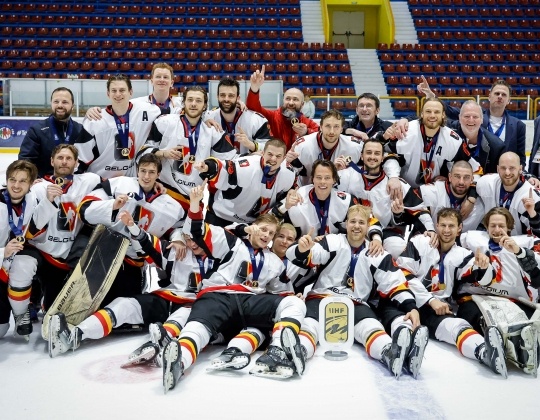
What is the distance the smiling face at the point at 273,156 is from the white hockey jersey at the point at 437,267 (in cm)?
103

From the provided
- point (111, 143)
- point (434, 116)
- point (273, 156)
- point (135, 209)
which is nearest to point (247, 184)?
point (273, 156)

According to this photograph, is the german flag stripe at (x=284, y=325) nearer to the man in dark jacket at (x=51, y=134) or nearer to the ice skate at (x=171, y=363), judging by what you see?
the ice skate at (x=171, y=363)

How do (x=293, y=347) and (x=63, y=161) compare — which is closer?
(x=293, y=347)

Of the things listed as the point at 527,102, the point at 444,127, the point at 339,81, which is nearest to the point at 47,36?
the point at 339,81

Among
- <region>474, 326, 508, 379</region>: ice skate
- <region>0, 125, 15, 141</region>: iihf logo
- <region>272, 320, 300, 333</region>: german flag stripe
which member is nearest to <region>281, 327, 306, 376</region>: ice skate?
<region>272, 320, 300, 333</region>: german flag stripe

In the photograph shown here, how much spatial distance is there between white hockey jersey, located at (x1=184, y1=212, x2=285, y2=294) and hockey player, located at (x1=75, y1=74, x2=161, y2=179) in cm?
103

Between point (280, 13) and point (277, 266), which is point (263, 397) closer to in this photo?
point (277, 266)

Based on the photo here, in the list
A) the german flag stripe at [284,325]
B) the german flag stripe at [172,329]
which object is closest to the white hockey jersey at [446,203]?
the german flag stripe at [284,325]

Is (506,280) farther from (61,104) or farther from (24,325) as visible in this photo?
(61,104)

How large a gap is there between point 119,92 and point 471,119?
2.57 m

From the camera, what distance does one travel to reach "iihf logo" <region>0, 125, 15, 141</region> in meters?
10.7

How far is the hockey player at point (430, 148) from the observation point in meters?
4.65

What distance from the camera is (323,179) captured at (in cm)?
408

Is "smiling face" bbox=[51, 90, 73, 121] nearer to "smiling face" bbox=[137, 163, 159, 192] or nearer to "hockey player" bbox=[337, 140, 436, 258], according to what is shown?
"smiling face" bbox=[137, 163, 159, 192]
